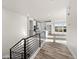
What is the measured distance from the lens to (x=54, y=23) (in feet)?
49.1

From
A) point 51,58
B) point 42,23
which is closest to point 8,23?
point 51,58

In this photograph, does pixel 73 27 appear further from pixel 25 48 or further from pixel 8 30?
pixel 8 30

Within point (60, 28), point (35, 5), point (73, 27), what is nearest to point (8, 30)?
point (35, 5)

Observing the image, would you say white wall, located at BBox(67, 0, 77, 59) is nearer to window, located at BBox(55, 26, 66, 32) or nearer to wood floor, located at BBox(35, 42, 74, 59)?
wood floor, located at BBox(35, 42, 74, 59)

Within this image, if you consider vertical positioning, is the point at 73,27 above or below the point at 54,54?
above

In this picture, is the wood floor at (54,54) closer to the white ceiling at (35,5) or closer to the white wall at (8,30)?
the white ceiling at (35,5)

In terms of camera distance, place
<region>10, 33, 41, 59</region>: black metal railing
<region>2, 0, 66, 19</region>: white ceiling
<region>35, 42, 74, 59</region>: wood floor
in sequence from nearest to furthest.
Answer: <region>10, 33, 41, 59</region>: black metal railing, <region>35, 42, 74, 59</region>: wood floor, <region>2, 0, 66, 19</region>: white ceiling

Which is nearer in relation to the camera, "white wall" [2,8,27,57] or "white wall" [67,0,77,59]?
"white wall" [67,0,77,59]

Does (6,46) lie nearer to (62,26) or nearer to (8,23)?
(8,23)

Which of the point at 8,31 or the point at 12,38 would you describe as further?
the point at 12,38

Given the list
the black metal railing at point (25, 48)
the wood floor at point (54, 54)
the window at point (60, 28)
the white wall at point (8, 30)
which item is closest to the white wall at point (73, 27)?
the wood floor at point (54, 54)

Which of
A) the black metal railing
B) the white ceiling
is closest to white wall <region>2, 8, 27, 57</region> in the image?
the white ceiling

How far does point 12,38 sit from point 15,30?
0.79 m

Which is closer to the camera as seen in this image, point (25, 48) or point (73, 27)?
point (25, 48)
